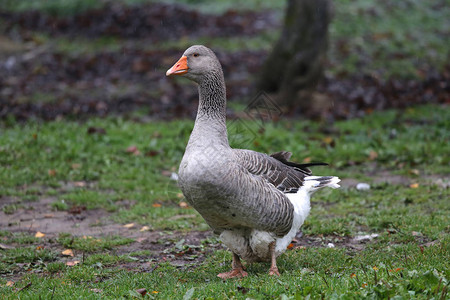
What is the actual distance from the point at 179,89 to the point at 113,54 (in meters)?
4.38

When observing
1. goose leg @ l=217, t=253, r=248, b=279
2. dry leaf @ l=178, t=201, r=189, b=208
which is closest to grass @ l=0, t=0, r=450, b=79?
dry leaf @ l=178, t=201, r=189, b=208

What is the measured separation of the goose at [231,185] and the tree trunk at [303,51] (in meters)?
8.02

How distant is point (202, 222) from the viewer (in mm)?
8148

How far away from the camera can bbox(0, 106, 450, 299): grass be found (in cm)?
518

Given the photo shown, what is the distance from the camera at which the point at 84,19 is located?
22.4 m

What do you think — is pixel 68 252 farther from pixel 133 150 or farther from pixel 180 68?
pixel 133 150

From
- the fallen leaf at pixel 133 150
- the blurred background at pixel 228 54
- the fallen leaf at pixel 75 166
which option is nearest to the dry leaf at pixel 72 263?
the fallen leaf at pixel 75 166

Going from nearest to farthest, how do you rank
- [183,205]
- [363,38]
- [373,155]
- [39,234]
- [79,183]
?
[39,234] < [183,205] < [79,183] < [373,155] < [363,38]

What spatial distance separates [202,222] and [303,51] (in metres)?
7.37

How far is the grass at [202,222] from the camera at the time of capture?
5184 mm

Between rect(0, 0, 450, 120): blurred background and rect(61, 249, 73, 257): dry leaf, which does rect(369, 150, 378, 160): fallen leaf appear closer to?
rect(0, 0, 450, 120): blurred background

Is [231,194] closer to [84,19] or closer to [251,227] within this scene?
[251,227]

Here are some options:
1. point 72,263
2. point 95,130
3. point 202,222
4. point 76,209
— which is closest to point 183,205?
point 202,222

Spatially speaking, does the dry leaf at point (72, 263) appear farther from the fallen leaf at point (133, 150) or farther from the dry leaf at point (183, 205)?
the fallen leaf at point (133, 150)
